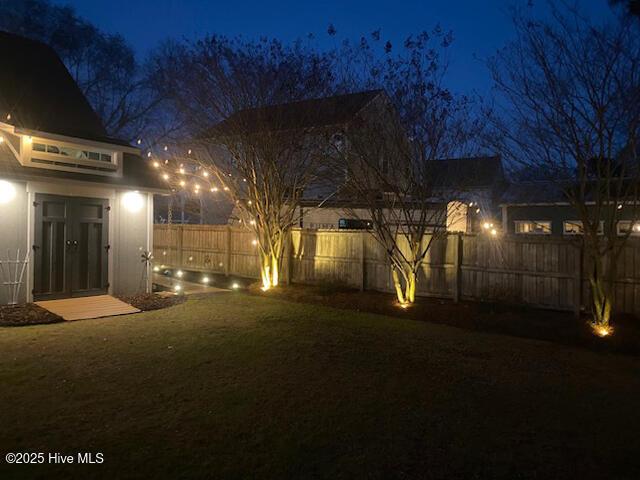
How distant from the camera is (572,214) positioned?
19750 mm

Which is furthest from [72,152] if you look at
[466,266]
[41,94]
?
[466,266]

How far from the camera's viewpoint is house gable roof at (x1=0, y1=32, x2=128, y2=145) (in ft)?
35.8

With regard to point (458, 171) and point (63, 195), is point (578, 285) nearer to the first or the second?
point (458, 171)

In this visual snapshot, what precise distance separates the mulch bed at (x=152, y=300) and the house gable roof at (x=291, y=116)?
15.5 ft

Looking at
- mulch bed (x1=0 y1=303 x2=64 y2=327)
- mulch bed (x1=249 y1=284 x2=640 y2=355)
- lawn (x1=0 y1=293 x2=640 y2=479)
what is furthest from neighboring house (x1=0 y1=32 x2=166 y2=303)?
mulch bed (x1=249 y1=284 x2=640 y2=355)

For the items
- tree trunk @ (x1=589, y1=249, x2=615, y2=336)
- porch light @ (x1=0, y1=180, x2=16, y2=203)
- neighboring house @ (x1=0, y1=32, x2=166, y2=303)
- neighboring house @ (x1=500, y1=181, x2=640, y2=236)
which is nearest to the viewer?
tree trunk @ (x1=589, y1=249, x2=615, y2=336)

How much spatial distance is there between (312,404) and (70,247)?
7.91m

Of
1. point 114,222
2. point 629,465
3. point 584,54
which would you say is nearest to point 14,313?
point 114,222

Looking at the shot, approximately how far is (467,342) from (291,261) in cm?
777

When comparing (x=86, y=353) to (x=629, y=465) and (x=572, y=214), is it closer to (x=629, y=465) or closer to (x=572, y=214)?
(x=629, y=465)

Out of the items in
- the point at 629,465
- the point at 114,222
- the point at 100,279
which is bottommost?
the point at 629,465

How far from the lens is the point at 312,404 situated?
5.15m

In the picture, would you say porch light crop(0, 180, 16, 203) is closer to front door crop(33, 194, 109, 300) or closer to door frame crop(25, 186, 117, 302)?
door frame crop(25, 186, 117, 302)

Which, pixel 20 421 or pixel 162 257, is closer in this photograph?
pixel 20 421
